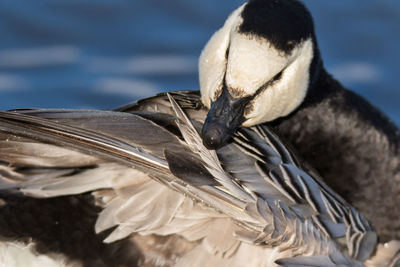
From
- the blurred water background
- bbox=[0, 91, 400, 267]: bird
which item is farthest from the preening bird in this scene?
the blurred water background

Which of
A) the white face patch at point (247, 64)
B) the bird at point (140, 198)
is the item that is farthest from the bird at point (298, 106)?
the bird at point (140, 198)

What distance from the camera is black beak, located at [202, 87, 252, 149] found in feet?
11.8

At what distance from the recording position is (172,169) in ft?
11.0

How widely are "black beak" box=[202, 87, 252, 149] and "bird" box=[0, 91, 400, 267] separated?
0.19 feet

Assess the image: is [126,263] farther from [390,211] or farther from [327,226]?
[390,211]

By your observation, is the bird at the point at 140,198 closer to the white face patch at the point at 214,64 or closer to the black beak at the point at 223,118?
the black beak at the point at 223,118

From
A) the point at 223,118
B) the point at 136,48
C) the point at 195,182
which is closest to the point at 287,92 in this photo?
the point at 223,118

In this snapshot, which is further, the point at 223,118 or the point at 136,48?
the point at 136,48

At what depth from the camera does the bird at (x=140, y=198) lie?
3422mm

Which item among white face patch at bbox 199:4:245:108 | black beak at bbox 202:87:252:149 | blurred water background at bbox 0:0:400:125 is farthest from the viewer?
blurred water background at bbox 0:0:400:125

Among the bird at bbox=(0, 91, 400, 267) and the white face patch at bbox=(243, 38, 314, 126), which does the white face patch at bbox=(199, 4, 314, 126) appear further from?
the bird at bbox=(0, 91, 400, 267)

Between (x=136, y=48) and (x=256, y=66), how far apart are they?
123 inches

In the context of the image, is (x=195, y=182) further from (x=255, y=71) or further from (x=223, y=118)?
(x=255, y=71)

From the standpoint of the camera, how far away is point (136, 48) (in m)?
6.77
